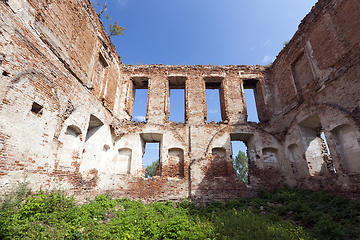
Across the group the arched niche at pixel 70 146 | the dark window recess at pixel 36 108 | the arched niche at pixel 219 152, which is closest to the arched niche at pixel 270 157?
the arched niche at pixel 219 152

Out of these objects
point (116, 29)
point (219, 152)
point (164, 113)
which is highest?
point (116, 29)

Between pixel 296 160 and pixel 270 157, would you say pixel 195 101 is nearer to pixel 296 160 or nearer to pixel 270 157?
pixel 270 157

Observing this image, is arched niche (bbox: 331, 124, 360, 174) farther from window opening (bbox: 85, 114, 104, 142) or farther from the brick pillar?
window opening (bbox: 85, 114, 104, 142)

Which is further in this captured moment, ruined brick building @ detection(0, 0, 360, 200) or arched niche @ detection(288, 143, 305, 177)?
arched niche @ detection(288, 143, 305, 177)

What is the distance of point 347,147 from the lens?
6.72m

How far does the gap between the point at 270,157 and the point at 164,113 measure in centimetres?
644

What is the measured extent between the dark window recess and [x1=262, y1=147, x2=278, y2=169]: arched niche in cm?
1001

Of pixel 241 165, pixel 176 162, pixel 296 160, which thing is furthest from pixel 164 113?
pixel 241 165

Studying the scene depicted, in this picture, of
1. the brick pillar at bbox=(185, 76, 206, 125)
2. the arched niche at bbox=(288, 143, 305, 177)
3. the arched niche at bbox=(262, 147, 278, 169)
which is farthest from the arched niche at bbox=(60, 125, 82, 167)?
the arched niche at bbox=(288, 143, 305, 177)

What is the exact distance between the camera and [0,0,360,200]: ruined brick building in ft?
16.1

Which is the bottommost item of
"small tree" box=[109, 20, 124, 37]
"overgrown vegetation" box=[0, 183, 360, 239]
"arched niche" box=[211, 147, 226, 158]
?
"overgrown vegetation" box=[0, 183, 360, 239]

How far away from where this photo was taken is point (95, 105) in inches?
318

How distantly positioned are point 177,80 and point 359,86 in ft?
28.8

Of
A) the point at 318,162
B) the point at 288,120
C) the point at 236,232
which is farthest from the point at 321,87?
the point at 236,232
